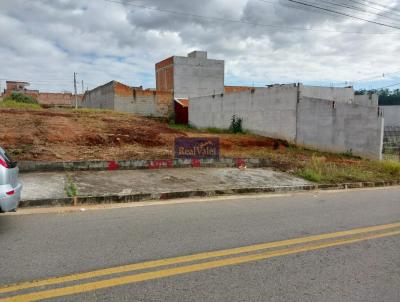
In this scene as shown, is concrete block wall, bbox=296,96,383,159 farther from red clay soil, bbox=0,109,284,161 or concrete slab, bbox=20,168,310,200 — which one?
concrete slab, bbox=20,168,310,200

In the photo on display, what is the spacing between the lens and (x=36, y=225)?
5035mm

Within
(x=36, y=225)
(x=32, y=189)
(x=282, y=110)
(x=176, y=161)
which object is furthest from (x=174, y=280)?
(x=282, y=110)

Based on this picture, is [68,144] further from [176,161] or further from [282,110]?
[282,110]

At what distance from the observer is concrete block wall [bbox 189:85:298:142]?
18.6 meters

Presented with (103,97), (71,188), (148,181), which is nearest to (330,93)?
(103,97)

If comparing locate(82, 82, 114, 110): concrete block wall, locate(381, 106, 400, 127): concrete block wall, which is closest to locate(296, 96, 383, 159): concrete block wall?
locate(381, 106, 400, 127): concrete block wall

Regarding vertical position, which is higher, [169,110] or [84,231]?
[169,110]

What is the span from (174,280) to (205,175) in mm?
6263

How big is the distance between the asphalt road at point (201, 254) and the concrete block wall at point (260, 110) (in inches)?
498

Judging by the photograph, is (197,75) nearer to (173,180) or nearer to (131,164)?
(131,164)

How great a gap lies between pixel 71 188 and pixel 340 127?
515 inches

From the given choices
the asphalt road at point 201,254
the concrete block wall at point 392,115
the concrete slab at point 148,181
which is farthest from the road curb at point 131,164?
the concrete block wall at point 392,115

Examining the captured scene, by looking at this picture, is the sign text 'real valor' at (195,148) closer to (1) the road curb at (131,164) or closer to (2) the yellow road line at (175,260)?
(1) the road curb at (131,164)

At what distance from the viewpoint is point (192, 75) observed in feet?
135
